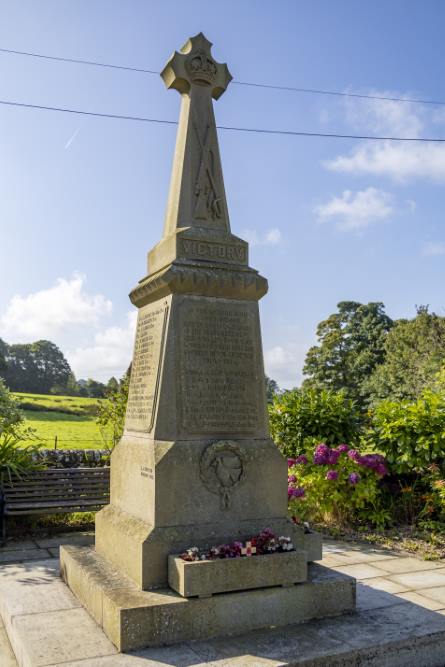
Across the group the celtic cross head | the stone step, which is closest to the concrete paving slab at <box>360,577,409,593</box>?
the stone step

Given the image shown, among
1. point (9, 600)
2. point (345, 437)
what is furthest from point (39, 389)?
point (9, 600)

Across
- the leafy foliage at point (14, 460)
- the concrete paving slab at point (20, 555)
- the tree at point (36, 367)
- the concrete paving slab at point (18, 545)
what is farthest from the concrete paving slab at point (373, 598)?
the tree at point (36, 367)

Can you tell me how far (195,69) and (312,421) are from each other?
6119 millimetres

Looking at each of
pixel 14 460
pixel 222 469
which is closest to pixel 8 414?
pixel 14 460

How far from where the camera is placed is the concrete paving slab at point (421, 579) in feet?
18.2

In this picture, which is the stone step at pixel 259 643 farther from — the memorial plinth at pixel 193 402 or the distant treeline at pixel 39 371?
the distant treeline at pixel 39 371

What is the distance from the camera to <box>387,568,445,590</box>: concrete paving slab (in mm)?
5555

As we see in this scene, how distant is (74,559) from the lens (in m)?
5.17

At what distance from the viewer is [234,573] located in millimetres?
4195

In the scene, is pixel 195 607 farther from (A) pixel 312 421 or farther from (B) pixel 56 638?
(A) pixel 312 421

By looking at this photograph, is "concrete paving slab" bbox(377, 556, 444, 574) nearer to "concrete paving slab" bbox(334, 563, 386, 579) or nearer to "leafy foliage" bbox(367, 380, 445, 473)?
"concrete paving slab" bbox(334, 563, 386, 579)

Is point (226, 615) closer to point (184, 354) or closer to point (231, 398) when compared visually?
point (231, 398)

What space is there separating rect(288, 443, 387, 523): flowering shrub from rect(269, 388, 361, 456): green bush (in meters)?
1.11

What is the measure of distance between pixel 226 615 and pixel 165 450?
1.25 m
